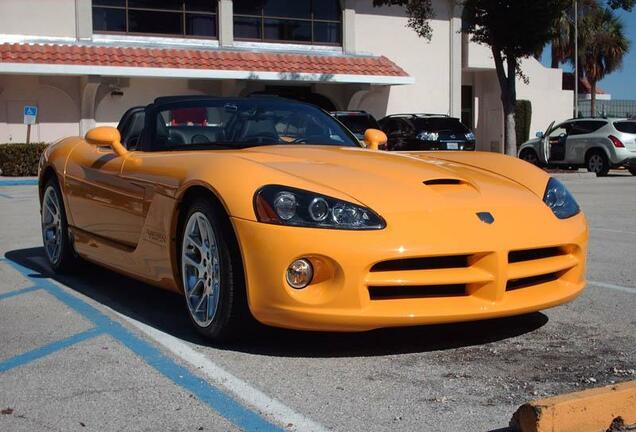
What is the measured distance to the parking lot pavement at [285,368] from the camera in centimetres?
338

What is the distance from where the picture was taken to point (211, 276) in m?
4.37

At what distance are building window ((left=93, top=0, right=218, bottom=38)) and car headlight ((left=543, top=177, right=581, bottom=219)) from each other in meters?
20.4

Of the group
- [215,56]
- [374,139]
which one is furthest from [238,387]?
[215,56]

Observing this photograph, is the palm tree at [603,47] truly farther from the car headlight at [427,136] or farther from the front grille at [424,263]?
the front grille at [424,263]

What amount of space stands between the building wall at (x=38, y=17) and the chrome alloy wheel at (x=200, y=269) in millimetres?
19366

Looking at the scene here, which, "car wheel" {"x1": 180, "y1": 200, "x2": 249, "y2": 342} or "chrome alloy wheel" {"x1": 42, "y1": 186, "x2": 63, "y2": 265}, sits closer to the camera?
"car wheel" {"x1": 180, "y1": 200, "x2": 249, "y2": 342}

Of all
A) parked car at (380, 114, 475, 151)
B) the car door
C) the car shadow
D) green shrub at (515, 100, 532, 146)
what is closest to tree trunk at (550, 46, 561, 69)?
green shrub at (515, 100, 532, 146)

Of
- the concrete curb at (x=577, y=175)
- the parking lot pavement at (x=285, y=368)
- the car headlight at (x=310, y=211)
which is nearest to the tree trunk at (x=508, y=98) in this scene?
the concrete curb at (x=577, y=175)

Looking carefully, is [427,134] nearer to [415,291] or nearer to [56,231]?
[56,231]

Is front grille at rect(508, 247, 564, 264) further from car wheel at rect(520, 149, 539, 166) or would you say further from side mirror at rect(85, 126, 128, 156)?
car wheel at rect(520, 149, 539, 166)

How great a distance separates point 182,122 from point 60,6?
18.6 m

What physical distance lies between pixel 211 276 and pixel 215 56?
1983 cm

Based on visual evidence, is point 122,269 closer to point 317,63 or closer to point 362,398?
point 362,398

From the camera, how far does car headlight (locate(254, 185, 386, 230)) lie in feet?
13.1
